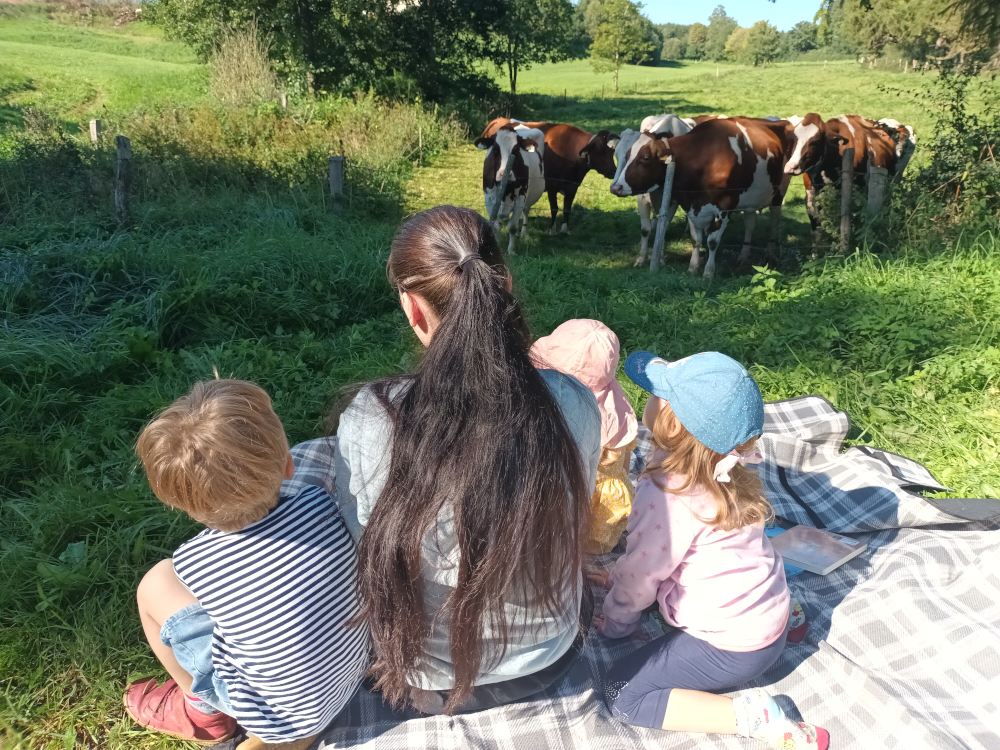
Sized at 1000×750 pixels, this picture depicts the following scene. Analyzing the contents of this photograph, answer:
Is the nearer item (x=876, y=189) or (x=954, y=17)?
(x=876, y=189)

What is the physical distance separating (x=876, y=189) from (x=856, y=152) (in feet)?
9.01

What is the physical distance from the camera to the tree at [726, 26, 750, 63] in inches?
2593

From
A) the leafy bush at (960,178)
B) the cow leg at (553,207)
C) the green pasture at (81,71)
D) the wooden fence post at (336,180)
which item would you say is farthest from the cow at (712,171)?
the green pasture at (81,71)

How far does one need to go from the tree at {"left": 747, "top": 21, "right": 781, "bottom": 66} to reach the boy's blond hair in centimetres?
6834

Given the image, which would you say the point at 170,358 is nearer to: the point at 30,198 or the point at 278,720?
the point at 278,720

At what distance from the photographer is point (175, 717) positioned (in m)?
1.95

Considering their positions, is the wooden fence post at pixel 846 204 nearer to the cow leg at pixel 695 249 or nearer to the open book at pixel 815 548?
the cow leg at pixel 695 249

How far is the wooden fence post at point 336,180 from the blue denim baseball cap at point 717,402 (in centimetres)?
697

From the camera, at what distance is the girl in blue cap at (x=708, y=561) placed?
185 cm

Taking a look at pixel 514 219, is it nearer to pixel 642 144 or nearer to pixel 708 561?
pixel 642 144

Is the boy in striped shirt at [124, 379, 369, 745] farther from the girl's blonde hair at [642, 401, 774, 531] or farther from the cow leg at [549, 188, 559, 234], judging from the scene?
the cow leg at [549, 188, 559, 234]

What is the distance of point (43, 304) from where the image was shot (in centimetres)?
452

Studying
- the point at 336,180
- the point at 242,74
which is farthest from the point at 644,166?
the point at 242,74

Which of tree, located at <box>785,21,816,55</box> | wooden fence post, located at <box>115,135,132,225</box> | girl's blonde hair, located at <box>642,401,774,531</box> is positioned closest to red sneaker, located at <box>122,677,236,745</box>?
girl's blonde hair, located at <box>642,401,774,531</box>
